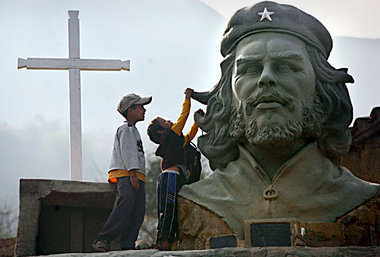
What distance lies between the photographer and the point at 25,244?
9250 millimetres

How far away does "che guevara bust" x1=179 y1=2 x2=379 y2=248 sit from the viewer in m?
9.01

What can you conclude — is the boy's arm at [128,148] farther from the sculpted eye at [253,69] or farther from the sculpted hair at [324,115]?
the sculpted eye at [253,69]

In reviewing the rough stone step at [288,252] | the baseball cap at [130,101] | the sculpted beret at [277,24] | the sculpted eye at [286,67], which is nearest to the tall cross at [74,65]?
the baseball cap at [130,101]

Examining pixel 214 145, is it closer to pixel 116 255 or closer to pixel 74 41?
pixel 116 255

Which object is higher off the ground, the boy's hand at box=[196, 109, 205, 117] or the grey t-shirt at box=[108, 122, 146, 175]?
the boy's hand at box=[196, 109, 205, 117]

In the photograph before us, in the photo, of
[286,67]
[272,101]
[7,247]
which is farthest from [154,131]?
[7,247]

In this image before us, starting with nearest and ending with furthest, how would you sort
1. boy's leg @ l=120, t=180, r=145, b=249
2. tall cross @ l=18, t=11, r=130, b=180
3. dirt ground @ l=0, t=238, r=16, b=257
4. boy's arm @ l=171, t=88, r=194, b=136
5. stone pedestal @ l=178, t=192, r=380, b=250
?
1. stone pedestal @ l=178, t=192, r=380, b=250
2. boy's leg @ l=120, t=180, r=145, b=249
3. boy's arm @ l=171, t=88, r=194, b=136
4. tall cross @ l=18, t=11, r=130, b=180
5. dirt ground @ l=0, t=238, r=16, b=257

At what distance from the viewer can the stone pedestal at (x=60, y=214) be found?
9.32m

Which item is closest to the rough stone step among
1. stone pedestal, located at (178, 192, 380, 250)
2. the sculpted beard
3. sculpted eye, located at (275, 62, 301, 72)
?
stone pedestal, located at (178, 192, 380, 250)

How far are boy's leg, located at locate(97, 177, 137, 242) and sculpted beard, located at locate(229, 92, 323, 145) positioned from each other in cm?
113

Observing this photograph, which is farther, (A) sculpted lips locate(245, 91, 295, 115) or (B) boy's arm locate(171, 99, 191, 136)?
(B) boy's arm locate(171, 99, 191, 136)

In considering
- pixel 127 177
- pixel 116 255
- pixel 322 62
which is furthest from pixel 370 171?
pixel 116 255

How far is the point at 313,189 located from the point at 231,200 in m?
0.76

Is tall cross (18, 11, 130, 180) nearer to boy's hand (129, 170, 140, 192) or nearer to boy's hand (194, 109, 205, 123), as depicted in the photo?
boy's hand (129, 170, 140, 192)
